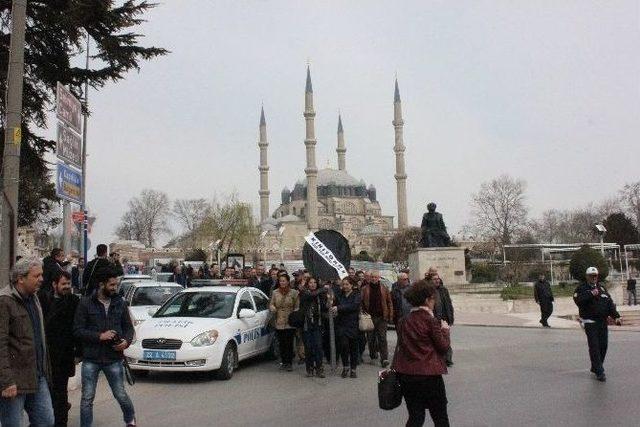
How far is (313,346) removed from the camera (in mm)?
10305

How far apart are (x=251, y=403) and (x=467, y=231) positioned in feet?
180

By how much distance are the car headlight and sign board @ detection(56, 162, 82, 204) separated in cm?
271

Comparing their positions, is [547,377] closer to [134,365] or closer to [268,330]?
[268,330]

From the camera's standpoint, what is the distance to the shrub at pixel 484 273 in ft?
145

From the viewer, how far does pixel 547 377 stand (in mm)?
9852

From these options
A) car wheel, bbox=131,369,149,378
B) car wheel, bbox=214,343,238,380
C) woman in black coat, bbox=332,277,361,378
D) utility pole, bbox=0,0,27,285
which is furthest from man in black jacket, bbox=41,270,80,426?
woman in black coat, bbox=332,277,361,378

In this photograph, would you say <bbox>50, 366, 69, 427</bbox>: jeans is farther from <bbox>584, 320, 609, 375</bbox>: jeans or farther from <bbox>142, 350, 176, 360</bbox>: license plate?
<bbox>584, 320, 609, 375</bbox>: jeans

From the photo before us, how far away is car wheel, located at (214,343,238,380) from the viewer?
387 inches

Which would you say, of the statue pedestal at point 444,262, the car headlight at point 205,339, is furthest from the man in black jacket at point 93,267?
the statue pedestal at point 444,262

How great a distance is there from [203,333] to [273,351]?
303cm

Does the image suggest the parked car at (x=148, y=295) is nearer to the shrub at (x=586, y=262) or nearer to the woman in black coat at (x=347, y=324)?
the woman in black coat at (x=347, y=324)

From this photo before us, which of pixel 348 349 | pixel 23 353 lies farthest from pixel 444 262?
pixel 23 353

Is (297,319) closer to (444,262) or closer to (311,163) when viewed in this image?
(444,262)

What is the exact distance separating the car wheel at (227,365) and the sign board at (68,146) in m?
3.63
